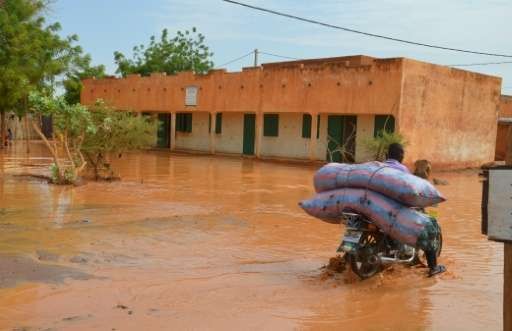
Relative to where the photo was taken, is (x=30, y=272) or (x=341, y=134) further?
(x=341, y=134)

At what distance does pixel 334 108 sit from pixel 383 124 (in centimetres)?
185

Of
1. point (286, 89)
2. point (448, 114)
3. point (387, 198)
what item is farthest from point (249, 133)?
point (387, 198)


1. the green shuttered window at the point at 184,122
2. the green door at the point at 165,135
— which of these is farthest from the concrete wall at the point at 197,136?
the green door at the point at 165,135

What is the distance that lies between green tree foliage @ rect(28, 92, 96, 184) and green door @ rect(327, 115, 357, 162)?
35.8ft

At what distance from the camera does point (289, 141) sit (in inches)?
992

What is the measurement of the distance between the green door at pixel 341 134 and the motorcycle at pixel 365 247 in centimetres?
1647

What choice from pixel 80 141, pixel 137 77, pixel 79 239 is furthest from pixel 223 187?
pixel 137 77

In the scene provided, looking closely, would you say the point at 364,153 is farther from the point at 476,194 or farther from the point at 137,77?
the point at 137,77

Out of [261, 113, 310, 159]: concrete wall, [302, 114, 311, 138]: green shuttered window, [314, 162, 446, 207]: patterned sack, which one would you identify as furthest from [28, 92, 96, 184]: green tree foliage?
[261, 113, 310, 159]: concrete wall

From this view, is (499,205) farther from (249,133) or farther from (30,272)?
(249,133)

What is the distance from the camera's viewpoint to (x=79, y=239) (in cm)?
788

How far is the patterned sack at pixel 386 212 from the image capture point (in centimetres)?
592

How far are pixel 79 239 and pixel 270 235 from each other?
8.93 feet

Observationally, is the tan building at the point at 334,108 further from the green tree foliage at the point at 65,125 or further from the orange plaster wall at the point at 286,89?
the green tree foliage at the point at 65,125
